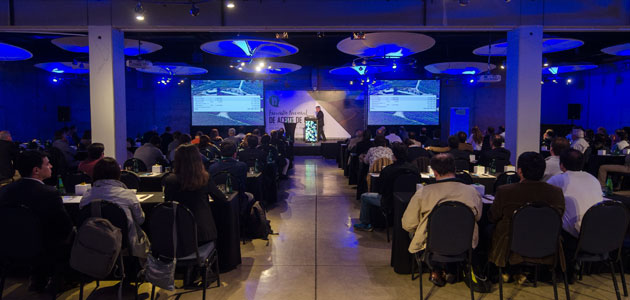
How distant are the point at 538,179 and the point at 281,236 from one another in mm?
3181

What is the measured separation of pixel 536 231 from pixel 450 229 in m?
0.64

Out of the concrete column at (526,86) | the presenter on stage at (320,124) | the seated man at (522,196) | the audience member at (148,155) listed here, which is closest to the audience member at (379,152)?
the concrete column at (526,86)

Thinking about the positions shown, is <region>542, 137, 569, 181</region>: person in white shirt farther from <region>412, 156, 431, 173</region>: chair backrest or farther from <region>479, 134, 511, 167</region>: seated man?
<region>412, 156, 431, 173</region>: chair backrest

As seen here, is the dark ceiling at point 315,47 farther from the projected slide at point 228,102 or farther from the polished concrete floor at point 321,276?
the polished concrete floor at point 321,276

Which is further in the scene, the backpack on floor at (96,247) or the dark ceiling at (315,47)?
the dark ceiling at (315,47)

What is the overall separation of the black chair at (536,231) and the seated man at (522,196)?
0.07 metres

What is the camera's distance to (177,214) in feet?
10.1

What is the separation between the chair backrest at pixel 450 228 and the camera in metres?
3.13

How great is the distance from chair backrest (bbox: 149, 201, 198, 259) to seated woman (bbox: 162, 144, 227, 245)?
23 centimetres

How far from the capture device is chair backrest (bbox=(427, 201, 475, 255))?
3133 millimetres

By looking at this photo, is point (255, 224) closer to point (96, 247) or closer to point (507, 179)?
point (96, 247)

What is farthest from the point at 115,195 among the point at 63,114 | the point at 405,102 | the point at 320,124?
the point at 405,102

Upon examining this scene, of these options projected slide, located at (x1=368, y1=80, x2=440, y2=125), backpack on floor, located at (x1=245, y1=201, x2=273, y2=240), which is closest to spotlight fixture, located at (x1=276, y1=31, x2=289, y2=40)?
backpack on floor, located at (x1=245, y1=201, x2=273, y2=240)

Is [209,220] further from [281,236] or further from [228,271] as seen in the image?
[281,236]
